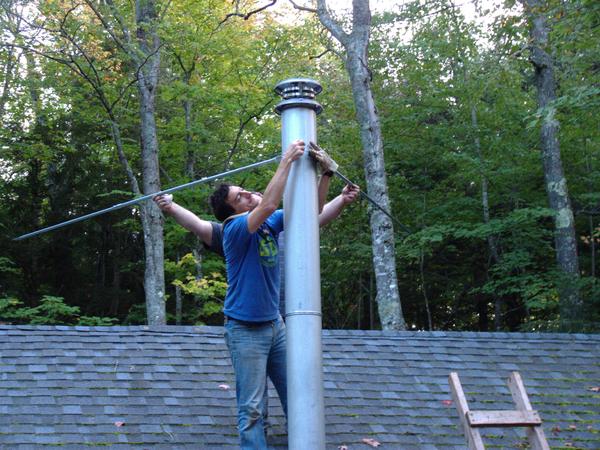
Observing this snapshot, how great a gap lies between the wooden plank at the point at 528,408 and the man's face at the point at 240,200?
6.06 ft

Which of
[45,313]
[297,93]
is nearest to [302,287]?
[297,93]

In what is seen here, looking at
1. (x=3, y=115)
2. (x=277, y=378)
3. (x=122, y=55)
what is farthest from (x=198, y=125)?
(x=277, y=378)

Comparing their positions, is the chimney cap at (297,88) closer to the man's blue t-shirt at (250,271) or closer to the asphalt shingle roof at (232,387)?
the man's blue t-shirt at (250,271)

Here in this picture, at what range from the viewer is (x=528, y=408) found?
4.45 m

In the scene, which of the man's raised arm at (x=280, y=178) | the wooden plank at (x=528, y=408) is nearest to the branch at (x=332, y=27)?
the wooden plank at (x=528, y=408)

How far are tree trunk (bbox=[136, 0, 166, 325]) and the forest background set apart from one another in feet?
0.13

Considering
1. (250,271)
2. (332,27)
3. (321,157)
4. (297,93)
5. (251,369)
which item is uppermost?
(332,27)

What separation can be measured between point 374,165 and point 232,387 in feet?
23.3

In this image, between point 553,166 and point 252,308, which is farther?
point 553,166

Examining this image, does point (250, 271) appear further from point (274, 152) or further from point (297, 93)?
point (274, 152)

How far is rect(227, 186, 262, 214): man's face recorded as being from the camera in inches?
157

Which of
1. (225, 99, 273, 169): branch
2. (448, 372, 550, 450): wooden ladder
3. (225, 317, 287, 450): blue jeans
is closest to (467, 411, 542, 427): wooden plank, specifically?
(448, 372, 550, 450): wooden ladder

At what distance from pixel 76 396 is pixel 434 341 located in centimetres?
298

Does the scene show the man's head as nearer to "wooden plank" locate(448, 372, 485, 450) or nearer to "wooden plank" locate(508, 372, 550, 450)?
"wooden plank" locate(448, 372, 485, 450)
